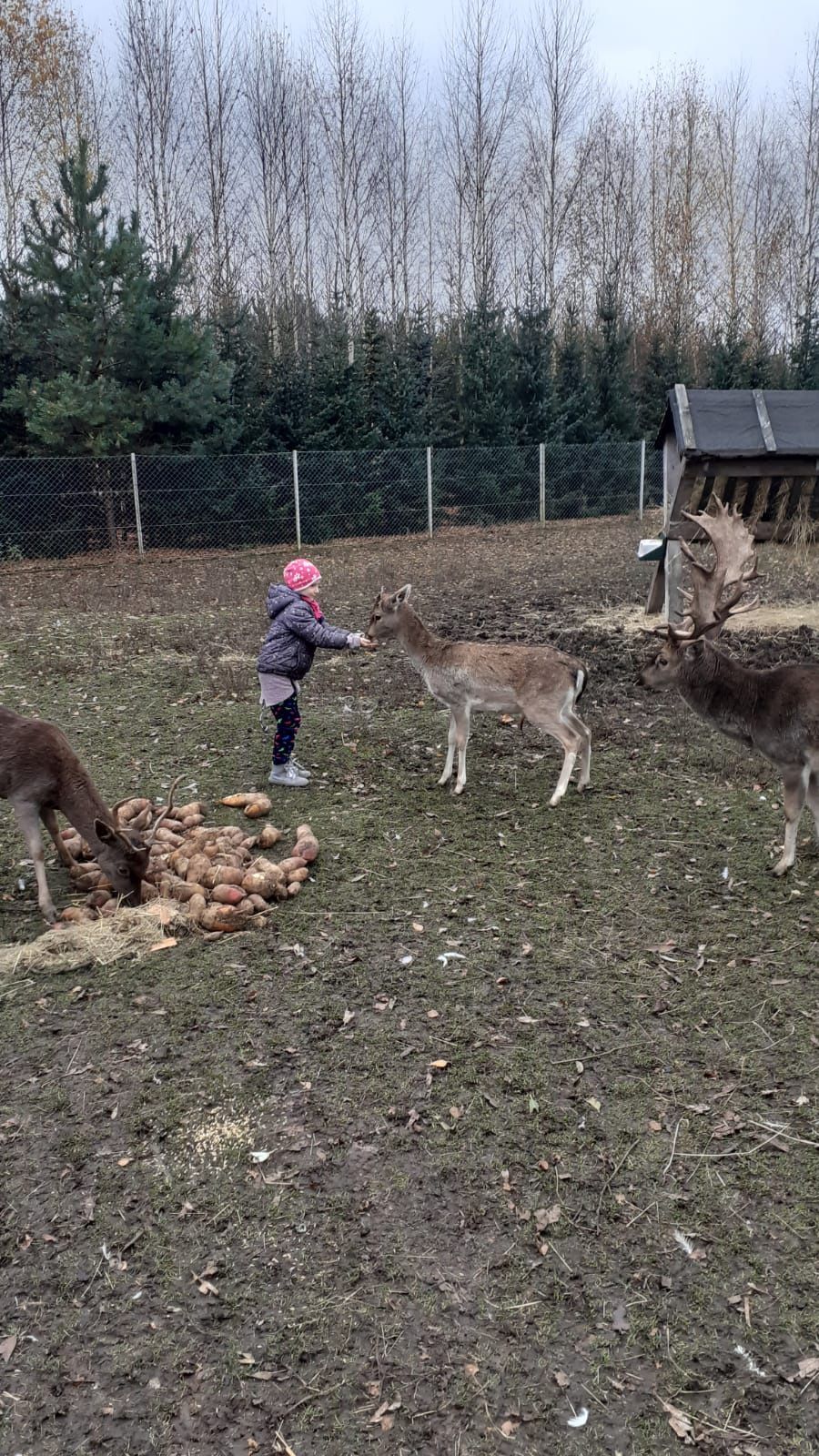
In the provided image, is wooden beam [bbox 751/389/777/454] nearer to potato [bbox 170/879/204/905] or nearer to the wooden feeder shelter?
the wooden feeder shelter

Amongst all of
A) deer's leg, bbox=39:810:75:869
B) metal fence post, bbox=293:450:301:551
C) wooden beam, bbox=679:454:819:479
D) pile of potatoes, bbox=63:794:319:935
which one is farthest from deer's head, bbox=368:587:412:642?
metal fence post, bbox=293:450:301:551

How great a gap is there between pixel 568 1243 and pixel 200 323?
75.0ft

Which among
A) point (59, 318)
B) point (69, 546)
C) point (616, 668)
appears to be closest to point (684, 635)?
point (616, 668)

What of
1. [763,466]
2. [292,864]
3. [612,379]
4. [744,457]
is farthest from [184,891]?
[612,379]

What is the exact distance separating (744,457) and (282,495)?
37.1ft

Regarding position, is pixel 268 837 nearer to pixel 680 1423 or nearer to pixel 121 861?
pixel 121 861

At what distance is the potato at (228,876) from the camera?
5434 mm

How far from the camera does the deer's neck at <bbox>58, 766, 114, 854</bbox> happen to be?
5594mm

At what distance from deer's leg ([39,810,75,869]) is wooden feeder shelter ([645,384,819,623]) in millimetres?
7216

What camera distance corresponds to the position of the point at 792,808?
5746 mm

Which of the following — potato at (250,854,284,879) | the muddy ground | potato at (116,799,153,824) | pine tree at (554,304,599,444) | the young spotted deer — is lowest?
the muddy ground

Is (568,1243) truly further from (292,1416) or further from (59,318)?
(59,318)

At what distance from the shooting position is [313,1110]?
3.89 meters

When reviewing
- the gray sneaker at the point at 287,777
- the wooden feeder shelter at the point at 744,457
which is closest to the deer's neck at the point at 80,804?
the gray sneaker at the point at 287,777
